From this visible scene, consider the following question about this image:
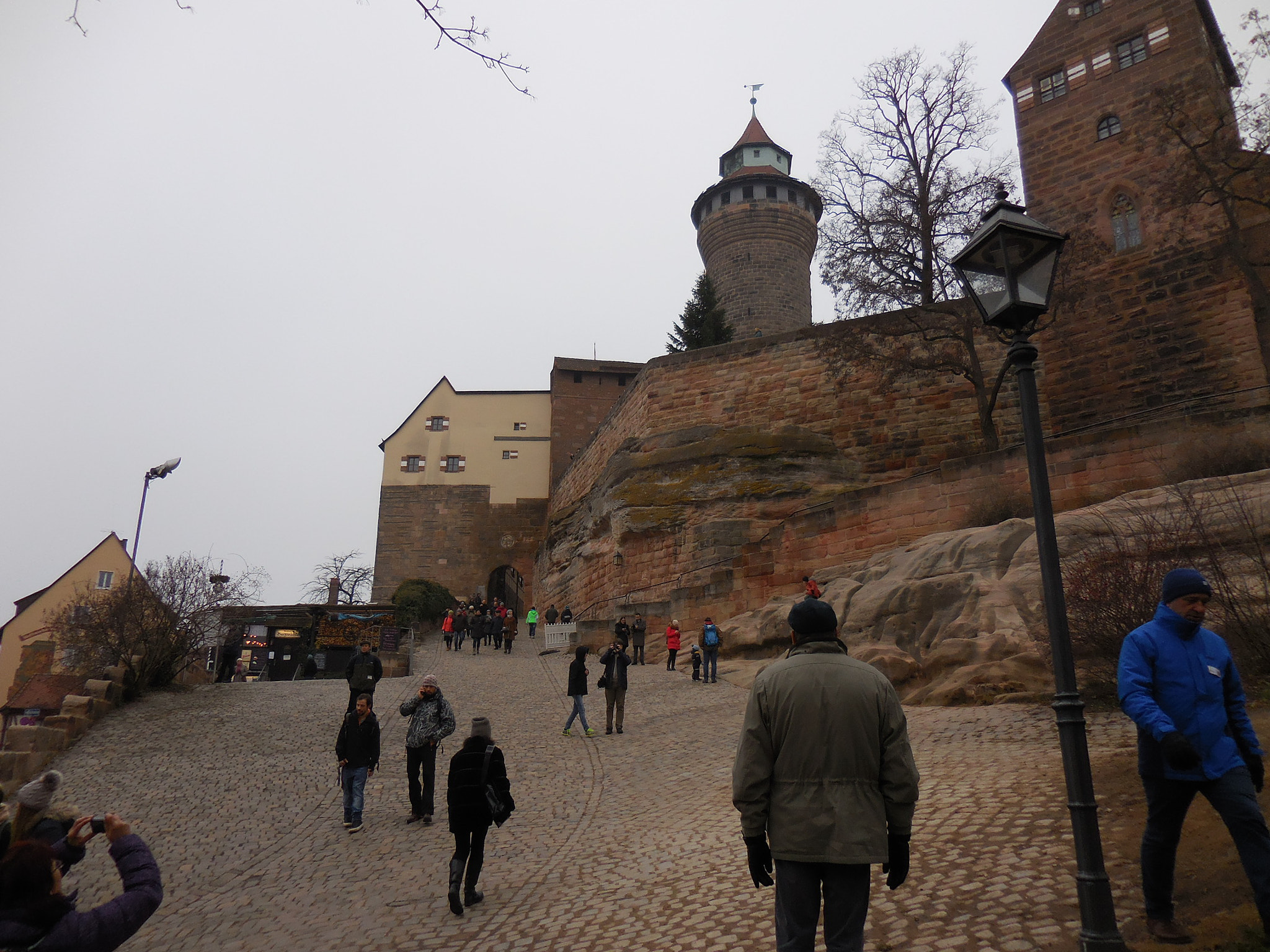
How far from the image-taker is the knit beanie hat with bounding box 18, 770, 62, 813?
3873 mm

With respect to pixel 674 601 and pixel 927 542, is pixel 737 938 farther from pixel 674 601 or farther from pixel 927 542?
pixel 674 601

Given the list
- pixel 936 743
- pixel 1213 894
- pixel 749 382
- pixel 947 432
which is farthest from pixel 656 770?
pixel 749 382

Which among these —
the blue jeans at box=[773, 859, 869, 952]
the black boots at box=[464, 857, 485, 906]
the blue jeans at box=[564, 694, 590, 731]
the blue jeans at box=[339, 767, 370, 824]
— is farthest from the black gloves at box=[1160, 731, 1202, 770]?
the blue jeans at box=[564, 694, 590, 731]

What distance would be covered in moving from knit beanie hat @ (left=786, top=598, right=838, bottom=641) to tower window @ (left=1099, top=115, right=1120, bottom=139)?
22492 mm

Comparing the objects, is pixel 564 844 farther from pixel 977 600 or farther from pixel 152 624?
pixel 152 624

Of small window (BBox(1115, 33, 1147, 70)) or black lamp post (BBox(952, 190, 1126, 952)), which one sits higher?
small window (BBox(1115, 33, 1147, 70))

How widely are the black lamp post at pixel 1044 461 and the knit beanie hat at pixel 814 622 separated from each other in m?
1.27

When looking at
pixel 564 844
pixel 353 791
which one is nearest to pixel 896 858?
pixel 564 844

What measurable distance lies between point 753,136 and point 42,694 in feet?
125

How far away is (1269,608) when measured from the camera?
25.7 ft

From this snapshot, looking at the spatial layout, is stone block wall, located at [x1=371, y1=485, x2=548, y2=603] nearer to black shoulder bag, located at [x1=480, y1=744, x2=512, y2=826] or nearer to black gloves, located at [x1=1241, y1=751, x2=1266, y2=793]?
black shoulder bag, located at [x1=480, y1=744, x2=512, y2=826]

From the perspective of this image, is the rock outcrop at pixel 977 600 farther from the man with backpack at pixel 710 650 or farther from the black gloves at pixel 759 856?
the black gloves at pixel 759 856

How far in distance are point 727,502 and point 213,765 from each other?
14.8 m

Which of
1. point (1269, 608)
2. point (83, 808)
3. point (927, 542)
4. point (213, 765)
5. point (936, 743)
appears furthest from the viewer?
point (927, 542)
